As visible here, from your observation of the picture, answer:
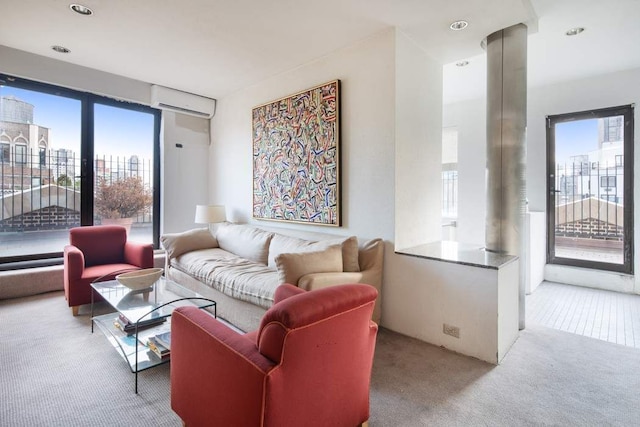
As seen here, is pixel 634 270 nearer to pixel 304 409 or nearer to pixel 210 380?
pixel 304 409

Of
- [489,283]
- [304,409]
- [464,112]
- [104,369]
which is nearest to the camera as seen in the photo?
[304,409]

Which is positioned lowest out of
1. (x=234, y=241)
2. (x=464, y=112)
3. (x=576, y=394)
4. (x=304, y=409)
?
(x=576, y=394)

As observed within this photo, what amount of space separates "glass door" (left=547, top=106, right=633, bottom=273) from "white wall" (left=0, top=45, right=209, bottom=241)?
5.43m

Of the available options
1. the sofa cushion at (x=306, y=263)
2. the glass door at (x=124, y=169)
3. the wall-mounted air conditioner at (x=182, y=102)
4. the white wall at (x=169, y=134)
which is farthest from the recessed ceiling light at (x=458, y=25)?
the glass door at (x=124, y=169)

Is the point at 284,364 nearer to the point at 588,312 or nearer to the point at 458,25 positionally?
the point at 458,25

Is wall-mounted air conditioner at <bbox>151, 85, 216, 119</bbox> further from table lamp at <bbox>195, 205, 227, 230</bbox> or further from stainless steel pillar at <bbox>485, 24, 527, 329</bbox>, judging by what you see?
stainless steel pillar at <bbox>485, 24, 527, 329</bbox>

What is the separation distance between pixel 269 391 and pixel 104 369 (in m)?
1.73

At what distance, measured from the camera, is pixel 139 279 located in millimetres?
2594

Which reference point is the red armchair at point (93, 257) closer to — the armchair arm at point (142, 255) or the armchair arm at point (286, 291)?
the armchair arm at point (142, 255)

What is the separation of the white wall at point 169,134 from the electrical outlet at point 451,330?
4.08m

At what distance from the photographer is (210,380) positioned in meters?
1.40

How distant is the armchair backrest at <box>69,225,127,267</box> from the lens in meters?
3.61

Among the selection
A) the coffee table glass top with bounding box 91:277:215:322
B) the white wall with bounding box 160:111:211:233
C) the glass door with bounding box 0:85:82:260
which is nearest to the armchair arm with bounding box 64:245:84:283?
the coffee table glass top with bounding box 91:277:215:322

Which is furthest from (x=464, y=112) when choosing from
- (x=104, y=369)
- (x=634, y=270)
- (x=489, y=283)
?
(x=104, y=369)
